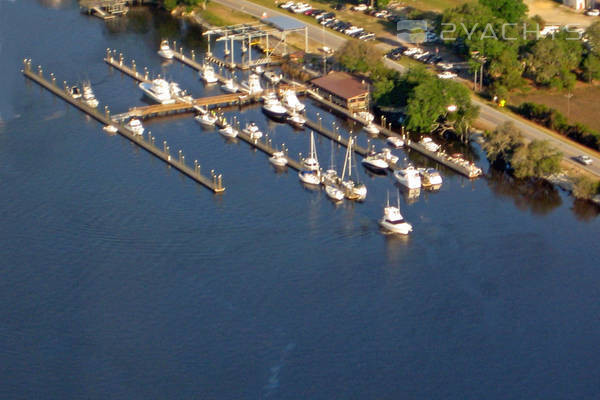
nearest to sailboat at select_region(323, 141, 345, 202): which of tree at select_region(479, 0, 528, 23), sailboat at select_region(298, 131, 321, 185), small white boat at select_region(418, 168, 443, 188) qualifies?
sailboat at select_region(298, 131, 321, 185)

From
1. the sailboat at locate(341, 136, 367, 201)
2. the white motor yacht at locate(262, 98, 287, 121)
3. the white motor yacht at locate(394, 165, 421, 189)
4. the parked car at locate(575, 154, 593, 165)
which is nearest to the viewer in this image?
the sailboat at locate(341, 136, 367, 201)

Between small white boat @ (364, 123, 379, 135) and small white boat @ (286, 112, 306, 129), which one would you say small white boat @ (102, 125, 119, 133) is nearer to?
small white boat @ (286, 112, 306, 129)

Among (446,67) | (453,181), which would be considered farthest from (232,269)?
(446,67)

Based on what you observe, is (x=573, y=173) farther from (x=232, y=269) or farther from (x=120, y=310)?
(x=120, y=310)


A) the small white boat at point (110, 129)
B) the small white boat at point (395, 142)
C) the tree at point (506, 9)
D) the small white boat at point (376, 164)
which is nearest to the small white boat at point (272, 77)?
the small white boat at point (395, 142)

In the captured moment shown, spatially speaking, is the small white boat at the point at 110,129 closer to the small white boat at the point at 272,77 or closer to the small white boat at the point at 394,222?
the small white boat at the point at 272,77

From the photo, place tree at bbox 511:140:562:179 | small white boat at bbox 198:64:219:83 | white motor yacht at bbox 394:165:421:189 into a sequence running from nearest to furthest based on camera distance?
white motor yacht at bbox 394:165:421:189
tree at bbox 511:140:562:179
small white boat at bbox 198:64:219:83

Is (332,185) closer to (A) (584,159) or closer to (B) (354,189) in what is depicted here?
(B) (354,189)
